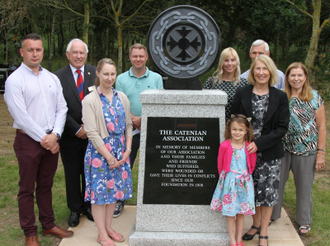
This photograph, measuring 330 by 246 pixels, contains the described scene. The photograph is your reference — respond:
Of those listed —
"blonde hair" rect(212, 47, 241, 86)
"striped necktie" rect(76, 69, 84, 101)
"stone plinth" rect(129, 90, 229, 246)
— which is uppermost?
"blonde hair" rect(212, 47, 241, 86)

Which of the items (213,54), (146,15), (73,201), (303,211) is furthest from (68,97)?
(146,15)

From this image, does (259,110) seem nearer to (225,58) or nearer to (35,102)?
(225,58)

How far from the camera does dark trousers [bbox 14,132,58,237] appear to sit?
11.0ft

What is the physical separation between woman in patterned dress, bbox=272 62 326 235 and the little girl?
71 cm

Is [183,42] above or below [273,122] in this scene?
above

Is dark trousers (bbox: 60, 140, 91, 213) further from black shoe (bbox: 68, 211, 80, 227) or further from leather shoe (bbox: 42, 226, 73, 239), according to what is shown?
leather shoe (bbox: 42, 226, 73, 239)

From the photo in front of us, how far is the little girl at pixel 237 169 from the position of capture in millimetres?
3238

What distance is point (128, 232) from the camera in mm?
3848

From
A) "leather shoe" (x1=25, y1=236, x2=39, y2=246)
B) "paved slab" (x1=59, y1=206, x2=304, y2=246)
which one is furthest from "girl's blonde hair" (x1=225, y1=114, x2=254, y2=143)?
"leather shoe" (x1=25, y1=236, x2=39, y2=246)

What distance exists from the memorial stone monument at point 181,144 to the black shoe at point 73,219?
0.82 m

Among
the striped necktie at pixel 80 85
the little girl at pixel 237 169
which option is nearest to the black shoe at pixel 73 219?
the striped necktie at pixel 80 85

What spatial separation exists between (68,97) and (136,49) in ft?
3.35

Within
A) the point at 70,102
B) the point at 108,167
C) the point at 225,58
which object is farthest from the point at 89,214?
the point at 225,58

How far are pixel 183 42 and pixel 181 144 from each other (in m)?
1.15
